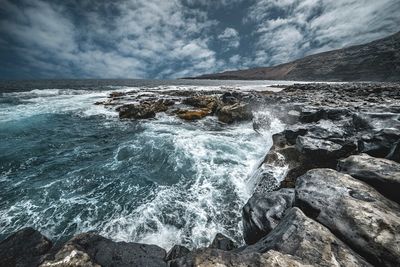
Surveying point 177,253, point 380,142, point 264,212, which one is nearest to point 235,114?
point 380,142

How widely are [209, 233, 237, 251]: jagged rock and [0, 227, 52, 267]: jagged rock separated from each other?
3.93 m

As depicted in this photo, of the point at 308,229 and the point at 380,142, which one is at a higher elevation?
the point at 380,142

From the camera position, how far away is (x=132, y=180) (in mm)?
8805

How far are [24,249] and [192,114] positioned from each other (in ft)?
49.9

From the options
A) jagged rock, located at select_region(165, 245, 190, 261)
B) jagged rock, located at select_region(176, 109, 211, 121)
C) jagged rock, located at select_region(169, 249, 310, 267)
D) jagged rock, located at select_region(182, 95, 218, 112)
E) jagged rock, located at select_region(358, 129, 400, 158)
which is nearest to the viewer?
jagged rock, located at select_region(169, 249, 310, 267)

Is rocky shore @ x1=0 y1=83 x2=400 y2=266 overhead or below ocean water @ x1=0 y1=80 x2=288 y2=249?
overhead

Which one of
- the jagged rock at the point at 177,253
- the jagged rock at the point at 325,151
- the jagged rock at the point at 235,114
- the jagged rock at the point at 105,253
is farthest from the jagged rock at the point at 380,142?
the jagged rock at the point at 235,114

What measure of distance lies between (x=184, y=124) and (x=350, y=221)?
1426 cm

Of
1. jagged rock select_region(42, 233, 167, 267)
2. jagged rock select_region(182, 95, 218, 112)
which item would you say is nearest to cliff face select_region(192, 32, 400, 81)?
jagged rock select_region(182, 95, 218, 112)

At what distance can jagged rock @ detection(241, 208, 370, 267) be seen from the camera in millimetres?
3166

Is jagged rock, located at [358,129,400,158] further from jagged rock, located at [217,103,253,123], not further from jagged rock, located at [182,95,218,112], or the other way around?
jagged rock, located at [182,95,218,112]

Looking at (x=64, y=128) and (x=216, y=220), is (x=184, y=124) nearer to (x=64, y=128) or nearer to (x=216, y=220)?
(x=64, y=128)

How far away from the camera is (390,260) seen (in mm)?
3086

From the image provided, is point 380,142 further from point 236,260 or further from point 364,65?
point 364,65
